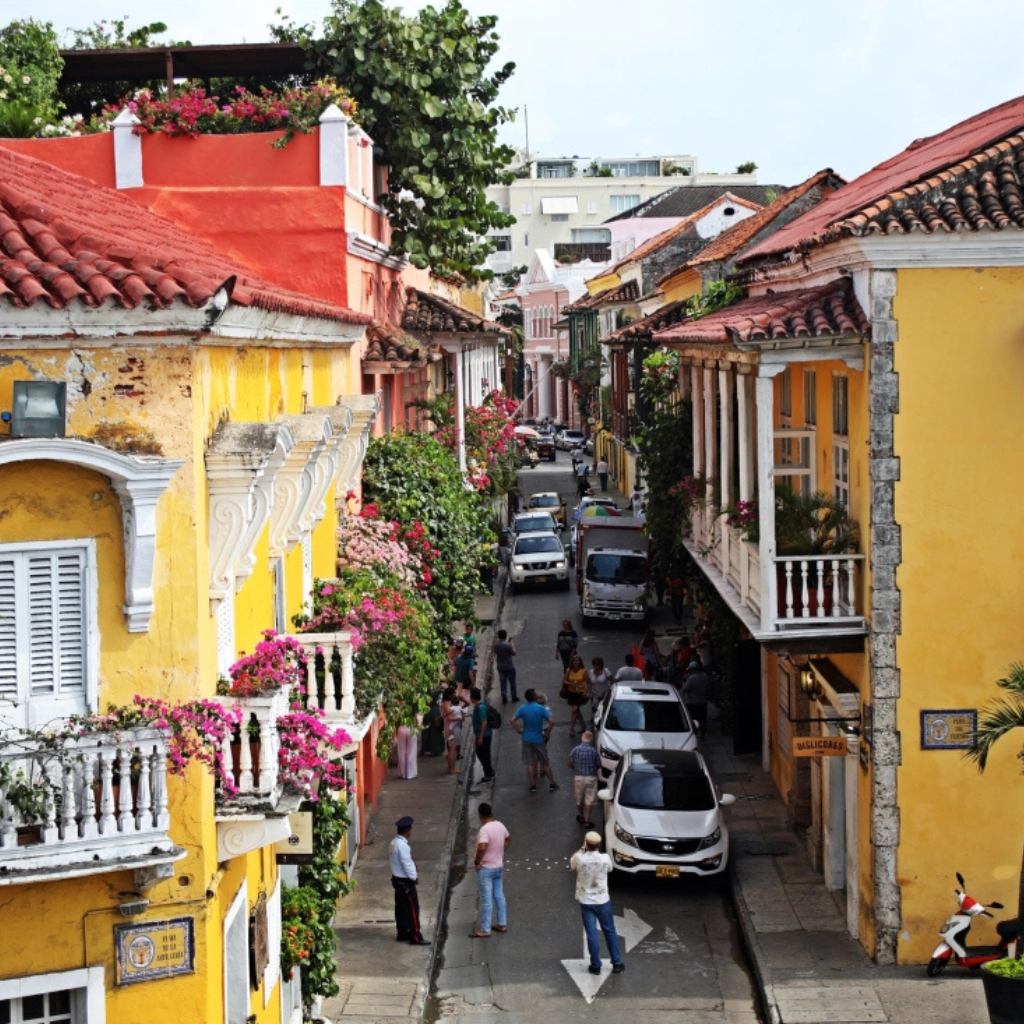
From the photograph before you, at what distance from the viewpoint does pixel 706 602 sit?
85.5 feet

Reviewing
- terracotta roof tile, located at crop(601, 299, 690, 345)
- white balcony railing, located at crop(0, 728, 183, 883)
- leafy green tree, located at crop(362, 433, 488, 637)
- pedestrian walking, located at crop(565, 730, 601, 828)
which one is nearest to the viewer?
white balcony railing, located at crop(0, 728, 183, 883)

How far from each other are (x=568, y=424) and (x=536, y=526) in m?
54.2

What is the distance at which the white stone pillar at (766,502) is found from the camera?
54.2ft

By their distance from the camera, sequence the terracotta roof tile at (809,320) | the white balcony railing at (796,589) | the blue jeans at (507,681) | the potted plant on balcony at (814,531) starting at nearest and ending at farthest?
the terracotta roof tile at (809,320)
the white balcony railing at (796,589)
the potted plant on balcony at (814,531)
the blue jeans at (507,681)

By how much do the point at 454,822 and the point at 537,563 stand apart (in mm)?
19337

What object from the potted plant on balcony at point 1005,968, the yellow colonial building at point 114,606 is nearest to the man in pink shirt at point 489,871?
the potted plant on balcony at point 1005,968

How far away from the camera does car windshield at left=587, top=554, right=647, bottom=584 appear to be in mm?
36500

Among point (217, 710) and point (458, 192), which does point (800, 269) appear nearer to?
point (458, 192)

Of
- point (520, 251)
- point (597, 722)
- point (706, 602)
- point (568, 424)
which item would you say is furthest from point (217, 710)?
point (520, 251)

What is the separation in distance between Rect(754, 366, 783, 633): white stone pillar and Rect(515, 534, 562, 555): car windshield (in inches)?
978

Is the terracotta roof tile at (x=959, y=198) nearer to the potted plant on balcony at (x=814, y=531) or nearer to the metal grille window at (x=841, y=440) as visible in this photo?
the metal grille window at (x=841, y=440)

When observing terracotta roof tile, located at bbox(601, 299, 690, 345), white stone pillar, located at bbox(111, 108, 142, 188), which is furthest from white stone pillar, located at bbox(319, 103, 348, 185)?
terracotta roof tile, located at bbox(601, 299, 690, 345)

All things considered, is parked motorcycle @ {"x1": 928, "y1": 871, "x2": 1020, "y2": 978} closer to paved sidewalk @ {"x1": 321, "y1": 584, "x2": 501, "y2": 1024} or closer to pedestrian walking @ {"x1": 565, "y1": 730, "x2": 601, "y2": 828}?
paved sidewalk @ {"x1": 321, "y1": 584, "x2": 501, "y2": 1024}

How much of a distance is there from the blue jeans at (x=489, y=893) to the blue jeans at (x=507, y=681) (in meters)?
10.8
